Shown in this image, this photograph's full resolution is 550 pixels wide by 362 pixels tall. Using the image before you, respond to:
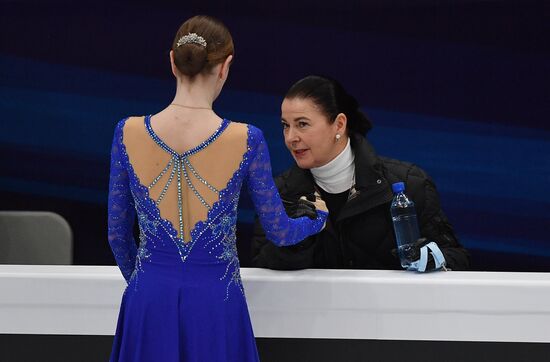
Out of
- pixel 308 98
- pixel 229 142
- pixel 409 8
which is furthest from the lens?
pixel 409 8

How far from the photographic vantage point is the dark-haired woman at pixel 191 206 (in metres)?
2.50

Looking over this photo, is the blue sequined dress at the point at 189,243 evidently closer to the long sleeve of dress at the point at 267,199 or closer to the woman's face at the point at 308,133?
the long sleeve of dress at the point at 267,199

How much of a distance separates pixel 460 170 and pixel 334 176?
212 cm

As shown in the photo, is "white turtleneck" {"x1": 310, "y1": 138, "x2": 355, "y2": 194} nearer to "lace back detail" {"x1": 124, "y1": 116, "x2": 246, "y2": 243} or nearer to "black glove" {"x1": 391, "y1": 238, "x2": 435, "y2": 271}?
"black glove" {"x1": 391, "y1": 238, "x2": 435, "y2": 271}

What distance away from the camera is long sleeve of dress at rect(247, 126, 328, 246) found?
253 centimetres

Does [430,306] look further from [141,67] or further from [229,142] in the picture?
[141,67]

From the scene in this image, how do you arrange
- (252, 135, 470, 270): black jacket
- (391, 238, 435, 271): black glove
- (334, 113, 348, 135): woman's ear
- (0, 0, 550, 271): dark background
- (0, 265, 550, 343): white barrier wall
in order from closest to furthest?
(0, 265, 550, 343): white barrier wall < (391, 238, 435, 271): black glove < (252, 135, 470, 270): black jacket < (334, 113, 348, 135): woman's ear < (0, 0, 550, 271): dark background

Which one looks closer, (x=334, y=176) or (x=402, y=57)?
(x=334, y=176)

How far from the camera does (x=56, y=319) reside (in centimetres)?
285

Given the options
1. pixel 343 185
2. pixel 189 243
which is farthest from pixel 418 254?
pixel 189 243

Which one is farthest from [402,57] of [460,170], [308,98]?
[308,98]

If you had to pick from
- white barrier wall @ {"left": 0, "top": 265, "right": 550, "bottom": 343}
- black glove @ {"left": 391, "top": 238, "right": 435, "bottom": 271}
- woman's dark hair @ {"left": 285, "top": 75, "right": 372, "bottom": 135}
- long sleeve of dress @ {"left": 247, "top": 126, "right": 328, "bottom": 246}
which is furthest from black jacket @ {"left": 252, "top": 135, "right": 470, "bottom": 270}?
long sleeve of dress @ {"left": 247, "top": 126, "right": 328, "bottom": 246}

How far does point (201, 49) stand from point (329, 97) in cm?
106

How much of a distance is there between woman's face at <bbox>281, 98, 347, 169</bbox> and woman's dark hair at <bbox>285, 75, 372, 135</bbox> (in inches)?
0.9
